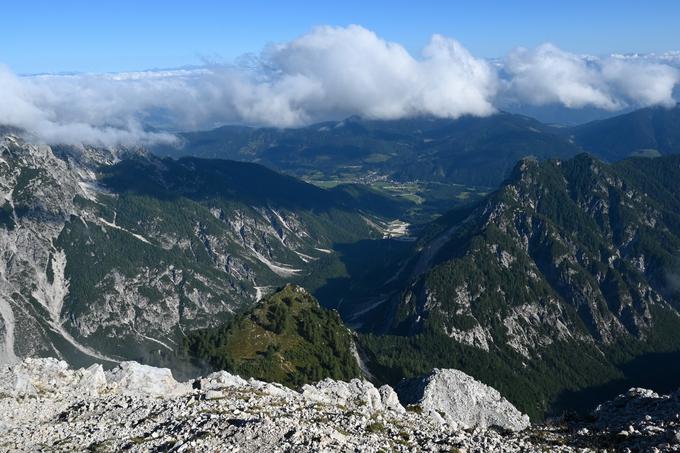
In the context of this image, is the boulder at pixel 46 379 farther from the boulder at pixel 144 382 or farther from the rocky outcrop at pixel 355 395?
the rocky outcrop at pixel 355 395

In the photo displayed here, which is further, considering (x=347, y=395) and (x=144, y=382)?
(x=347, y=395)

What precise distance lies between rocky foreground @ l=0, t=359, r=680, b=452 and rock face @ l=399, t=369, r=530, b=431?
185 feet

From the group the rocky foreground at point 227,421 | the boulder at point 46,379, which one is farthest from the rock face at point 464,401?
the boulder at point 46,379

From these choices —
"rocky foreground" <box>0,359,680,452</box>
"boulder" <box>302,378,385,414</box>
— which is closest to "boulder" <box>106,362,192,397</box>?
"rocky foreground" <box>0,359,680,452</box>

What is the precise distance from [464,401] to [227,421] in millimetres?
99455

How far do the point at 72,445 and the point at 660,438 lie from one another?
65.8 meters

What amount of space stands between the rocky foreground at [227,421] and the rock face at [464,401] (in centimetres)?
5629

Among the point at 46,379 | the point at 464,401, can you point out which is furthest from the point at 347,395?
the point at 464,401

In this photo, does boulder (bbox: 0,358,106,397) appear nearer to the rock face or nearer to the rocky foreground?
the rocky foreground

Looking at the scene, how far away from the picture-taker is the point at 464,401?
6211 inches

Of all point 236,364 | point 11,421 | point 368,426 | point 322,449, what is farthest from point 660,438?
point 236,364

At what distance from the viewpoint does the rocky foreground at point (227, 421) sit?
224 ft

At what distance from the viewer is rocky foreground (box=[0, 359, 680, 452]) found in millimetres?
68375

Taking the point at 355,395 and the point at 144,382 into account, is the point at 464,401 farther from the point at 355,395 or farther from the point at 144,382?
the point at 144,382
